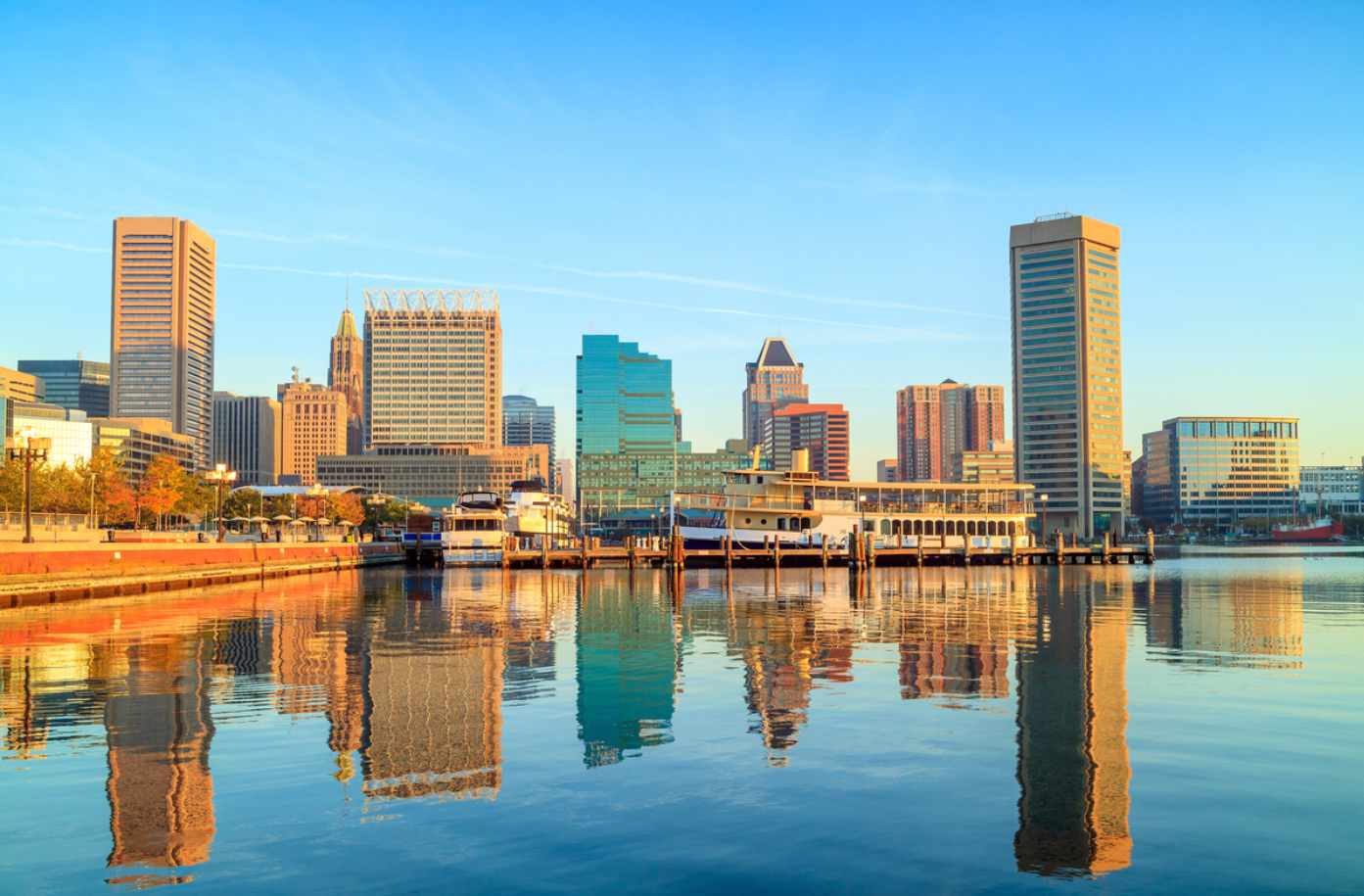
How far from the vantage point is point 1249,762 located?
18859 mm

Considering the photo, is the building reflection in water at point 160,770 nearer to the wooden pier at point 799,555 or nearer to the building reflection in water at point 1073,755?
the building reflection in water at point 1073,755

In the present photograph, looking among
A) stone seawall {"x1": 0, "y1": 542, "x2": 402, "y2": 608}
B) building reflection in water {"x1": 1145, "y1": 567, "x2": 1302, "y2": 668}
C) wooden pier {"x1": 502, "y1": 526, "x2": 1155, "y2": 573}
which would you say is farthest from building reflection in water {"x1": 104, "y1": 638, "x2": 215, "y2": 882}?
wooden pier {"x1": 502, "y1": 526, "x2": 1155, "y2": 573}

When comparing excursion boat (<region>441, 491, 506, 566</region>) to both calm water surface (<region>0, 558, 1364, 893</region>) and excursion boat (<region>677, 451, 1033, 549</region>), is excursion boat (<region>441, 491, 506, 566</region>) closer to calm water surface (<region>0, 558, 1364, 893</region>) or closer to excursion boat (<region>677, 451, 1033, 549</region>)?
excursion boat (<region>677, 451, 1033, 549</region>)

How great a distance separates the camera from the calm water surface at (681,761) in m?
13.3

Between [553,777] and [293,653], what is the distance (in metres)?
19.5

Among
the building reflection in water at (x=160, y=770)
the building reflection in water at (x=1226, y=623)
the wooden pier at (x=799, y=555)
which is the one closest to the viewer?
→ the building reflection in water at (x=160, y=770)

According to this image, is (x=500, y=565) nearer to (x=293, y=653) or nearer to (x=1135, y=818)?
(x=293, y=653)

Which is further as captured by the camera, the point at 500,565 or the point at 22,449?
the point at 500,565

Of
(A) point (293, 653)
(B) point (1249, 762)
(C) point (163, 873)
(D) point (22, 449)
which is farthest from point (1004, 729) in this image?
(D) point (22, 449)

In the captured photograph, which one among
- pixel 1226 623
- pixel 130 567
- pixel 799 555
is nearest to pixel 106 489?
pixel 130 567

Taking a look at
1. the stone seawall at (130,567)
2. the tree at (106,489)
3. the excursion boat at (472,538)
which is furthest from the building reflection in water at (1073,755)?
the tree at (106,489)

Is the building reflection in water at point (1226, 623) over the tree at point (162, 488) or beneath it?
beneath

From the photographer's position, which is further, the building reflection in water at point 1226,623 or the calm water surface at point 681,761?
the building reflection in water at point 1226,623

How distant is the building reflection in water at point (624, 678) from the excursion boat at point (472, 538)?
65.2m
